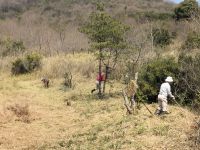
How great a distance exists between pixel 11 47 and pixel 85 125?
3008cm

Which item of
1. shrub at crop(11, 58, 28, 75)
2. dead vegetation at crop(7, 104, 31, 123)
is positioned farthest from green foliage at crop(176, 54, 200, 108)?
shrub at crop(11, 58, 28, 75)

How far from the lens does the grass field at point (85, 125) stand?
48.6 feet

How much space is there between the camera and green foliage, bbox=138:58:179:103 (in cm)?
2180

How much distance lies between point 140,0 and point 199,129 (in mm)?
64034

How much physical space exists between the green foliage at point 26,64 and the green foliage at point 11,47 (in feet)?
24.1

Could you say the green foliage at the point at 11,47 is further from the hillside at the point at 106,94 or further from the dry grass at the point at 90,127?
the dry grass at the point at 90,127

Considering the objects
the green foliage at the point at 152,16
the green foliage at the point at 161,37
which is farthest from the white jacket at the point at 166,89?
the green foliage at the point at 152,16

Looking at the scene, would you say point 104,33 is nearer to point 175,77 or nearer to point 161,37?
point 175,77

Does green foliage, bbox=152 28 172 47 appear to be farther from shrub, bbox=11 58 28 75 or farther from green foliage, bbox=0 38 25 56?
green foliage, bbox=0 38 25 56

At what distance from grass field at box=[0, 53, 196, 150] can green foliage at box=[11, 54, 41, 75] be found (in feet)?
34.7

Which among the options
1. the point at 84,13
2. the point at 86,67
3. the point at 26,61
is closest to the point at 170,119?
the point at 86,67

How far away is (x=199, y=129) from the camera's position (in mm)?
13953

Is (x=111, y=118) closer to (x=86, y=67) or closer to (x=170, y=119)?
(x=170, y=119)

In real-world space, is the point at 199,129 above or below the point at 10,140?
above
